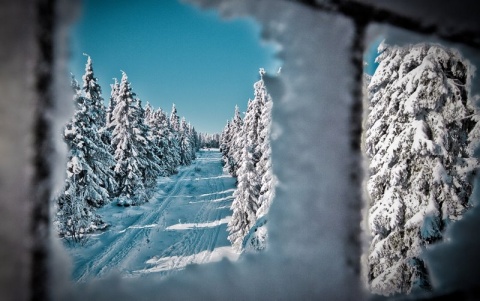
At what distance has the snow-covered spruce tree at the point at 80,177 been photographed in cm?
1538

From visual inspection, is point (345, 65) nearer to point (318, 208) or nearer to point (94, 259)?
point (318, 208)

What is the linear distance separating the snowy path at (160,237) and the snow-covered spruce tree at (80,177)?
1.47 meters

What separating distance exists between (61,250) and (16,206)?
0.14m

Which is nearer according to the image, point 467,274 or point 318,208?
point 318,208

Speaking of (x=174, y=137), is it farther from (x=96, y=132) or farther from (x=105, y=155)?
(x=96, y=132)

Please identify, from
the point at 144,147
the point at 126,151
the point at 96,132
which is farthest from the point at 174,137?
the point at 96,132

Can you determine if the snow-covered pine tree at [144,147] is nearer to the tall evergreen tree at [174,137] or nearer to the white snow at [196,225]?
the white snow at [196,225]

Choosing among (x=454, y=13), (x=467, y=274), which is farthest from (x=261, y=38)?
(x=467, y=274)

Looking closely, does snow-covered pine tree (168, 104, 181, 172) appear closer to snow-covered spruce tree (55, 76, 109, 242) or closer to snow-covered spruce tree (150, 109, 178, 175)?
snow-covered spruce tree (150, 109, 178, 175)

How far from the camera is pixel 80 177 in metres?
16.6

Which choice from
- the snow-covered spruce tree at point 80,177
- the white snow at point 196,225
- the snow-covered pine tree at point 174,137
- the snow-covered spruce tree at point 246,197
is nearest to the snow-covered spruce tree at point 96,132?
the snow-covered spruce tree at point 80,177

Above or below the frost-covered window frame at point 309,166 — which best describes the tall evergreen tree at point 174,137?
above

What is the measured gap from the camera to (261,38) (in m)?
0.75

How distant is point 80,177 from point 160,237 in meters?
7.44
